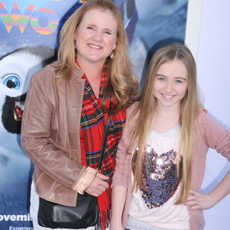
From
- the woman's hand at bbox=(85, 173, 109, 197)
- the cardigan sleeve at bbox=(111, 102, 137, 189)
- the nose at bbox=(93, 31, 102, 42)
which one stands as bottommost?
the woman's hand at bbox=(85, 173, 109, 197)

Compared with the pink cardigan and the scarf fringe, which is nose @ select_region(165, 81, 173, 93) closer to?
Answer: the pink cardigan

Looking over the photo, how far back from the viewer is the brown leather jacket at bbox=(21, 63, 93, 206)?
1.28 m

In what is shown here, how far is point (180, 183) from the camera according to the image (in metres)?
1.35

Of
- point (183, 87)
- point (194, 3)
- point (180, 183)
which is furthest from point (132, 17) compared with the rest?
point (180, 183)

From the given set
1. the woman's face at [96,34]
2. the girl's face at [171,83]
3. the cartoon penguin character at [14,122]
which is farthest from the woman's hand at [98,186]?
the cartoon penguin character at [14,122]

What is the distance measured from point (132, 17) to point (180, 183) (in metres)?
1.25

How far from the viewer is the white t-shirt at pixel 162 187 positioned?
51.9 inches

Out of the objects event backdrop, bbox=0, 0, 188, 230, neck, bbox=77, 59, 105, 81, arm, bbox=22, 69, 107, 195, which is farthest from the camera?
event backdrop, bbox=0, 0, 188, 230

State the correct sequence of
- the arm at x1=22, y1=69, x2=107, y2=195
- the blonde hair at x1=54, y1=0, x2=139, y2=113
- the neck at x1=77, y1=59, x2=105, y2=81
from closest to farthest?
the arm at x1=22, y1=69, x2=107, y2=195
the blonde hair at x1=54, y1=0, x2=139, y2=113
the neck at x1=77, y1=59, x2=105, y2=81

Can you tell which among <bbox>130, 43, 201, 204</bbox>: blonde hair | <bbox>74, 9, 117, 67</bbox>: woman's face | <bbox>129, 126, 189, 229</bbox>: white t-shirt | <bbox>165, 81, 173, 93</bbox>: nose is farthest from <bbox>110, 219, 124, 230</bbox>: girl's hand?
<bbox>74, 9, 117, 67</bbox>: woman's face

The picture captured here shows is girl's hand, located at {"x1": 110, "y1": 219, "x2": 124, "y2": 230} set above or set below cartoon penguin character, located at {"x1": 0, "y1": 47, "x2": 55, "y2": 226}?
below

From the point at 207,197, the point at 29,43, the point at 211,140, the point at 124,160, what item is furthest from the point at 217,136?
the point at 29,43

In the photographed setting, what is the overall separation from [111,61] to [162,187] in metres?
0.85

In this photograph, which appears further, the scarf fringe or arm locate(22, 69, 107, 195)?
the scarf fringe
